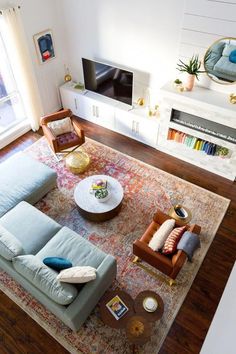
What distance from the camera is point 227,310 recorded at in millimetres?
1355

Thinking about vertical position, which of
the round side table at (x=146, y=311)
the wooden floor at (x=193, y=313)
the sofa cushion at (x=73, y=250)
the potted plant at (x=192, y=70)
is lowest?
the wooden floor at (x=193, y=313)

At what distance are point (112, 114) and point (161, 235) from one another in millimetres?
3169

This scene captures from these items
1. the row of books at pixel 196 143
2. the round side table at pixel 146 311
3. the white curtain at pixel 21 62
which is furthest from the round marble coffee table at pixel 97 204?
the white curtain at pixel 21 62

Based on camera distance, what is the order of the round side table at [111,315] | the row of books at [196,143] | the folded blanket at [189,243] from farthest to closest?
the row of books at [196,143] → the folded blanket at [189,243] → the round side table at [111,315]

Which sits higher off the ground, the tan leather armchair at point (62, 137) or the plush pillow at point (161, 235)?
the plush pillow at point (161, 235)

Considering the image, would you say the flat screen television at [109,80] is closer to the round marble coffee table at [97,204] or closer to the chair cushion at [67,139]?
the chair cushion at [67,139]

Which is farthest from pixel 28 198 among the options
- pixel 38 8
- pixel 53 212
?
pixel 38 8

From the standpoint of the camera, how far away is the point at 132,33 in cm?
502

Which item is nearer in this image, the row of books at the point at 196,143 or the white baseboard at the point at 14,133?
the row of books at the point at 196,143

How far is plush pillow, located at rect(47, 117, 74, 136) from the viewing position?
5.43 metres

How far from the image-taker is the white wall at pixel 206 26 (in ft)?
13.1

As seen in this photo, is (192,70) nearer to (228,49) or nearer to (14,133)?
(228,49)

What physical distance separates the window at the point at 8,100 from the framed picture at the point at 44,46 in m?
0.64

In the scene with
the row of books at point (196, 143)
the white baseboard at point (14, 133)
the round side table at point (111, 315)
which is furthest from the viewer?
the white baseboard at point (14, 133)
